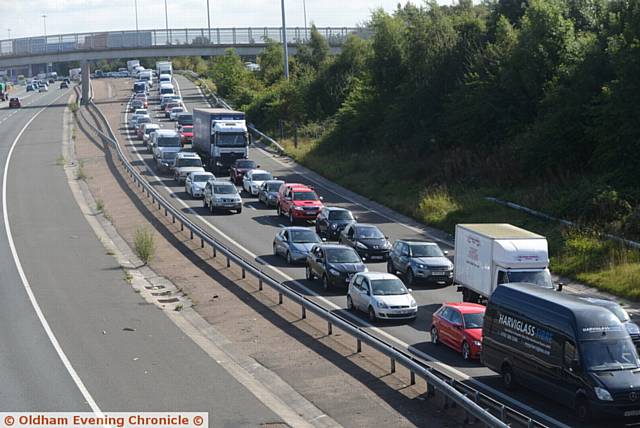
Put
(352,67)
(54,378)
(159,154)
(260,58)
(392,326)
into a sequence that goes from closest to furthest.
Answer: (54,378)
(392,326)
(159,154)
(352,67)
(260,58)

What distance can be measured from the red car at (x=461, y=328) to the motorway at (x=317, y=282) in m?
0.26

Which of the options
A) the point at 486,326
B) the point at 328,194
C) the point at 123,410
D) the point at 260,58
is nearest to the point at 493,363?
the point at 486,326

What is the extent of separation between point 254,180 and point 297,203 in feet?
28.4

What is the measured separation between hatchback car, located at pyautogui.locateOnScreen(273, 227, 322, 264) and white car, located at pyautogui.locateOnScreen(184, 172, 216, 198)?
572 inches

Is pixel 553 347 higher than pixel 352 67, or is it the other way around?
pixel 352 67

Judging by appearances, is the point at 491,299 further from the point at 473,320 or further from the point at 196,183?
the point at 196,183

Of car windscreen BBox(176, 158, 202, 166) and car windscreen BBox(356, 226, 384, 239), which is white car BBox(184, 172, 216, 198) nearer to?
car windscreen BBox(176, 158, 202, 166)

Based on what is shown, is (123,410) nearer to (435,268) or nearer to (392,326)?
(392,326)

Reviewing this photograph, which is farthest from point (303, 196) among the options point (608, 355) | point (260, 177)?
point (608, 355)

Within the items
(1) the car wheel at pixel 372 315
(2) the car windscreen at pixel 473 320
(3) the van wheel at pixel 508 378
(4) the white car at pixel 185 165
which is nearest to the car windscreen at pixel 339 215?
(1) the car wheel at pixel 372 315

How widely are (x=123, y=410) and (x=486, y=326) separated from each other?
7835 mm

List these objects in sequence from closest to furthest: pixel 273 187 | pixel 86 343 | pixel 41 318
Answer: pixel 86 343 → pixel 41 318 → pixel 273 187

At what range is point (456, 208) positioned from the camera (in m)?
43.2

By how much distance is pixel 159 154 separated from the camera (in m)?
60.2
